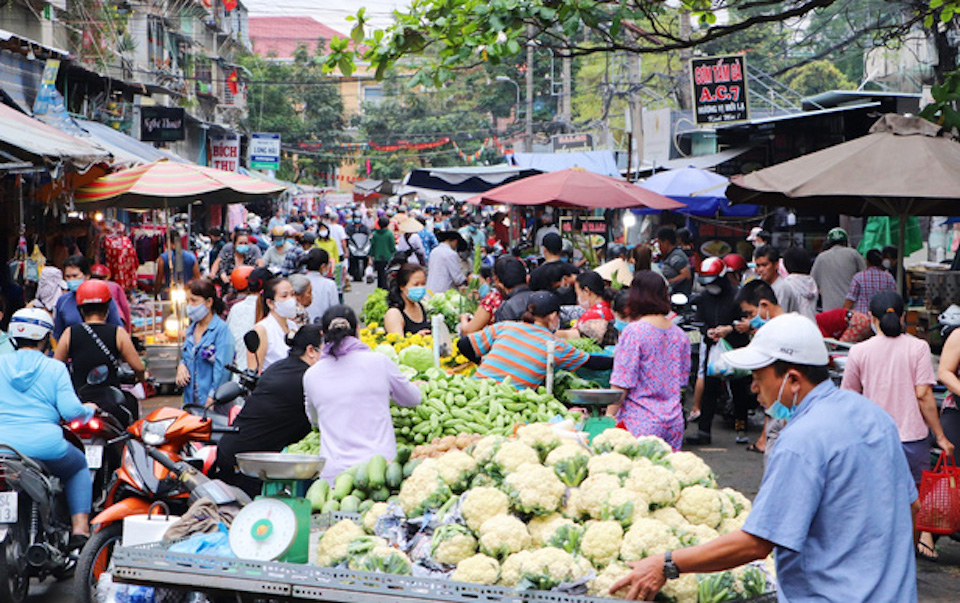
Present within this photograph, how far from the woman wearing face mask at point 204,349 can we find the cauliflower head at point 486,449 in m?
4.86

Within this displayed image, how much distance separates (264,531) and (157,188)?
1012 cm

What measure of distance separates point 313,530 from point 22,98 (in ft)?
53.2

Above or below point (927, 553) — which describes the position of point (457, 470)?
above

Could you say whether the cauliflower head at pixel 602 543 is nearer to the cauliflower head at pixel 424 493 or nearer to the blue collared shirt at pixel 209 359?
the cauliflower head at pixel 424 493

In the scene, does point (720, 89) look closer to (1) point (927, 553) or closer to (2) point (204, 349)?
(2) point (204, 349)

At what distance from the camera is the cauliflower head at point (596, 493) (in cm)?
440

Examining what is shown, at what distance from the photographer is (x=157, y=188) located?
1379 cm

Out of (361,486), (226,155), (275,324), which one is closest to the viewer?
(361,486)

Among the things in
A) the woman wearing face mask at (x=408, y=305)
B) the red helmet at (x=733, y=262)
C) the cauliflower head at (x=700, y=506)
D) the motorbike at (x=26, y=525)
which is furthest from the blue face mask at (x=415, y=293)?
the cauliflower head at (x=700, y=506)

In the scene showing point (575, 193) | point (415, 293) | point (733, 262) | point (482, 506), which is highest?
point (575, 193)

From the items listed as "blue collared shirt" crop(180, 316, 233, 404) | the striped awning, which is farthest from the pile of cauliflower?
the striped awning

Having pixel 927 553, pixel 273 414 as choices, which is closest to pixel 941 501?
pixel 927 553

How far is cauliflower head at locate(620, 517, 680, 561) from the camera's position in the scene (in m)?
4.10

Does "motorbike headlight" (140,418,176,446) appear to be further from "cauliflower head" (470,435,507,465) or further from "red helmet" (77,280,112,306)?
"cauliflower head" (470,435,507,465)
